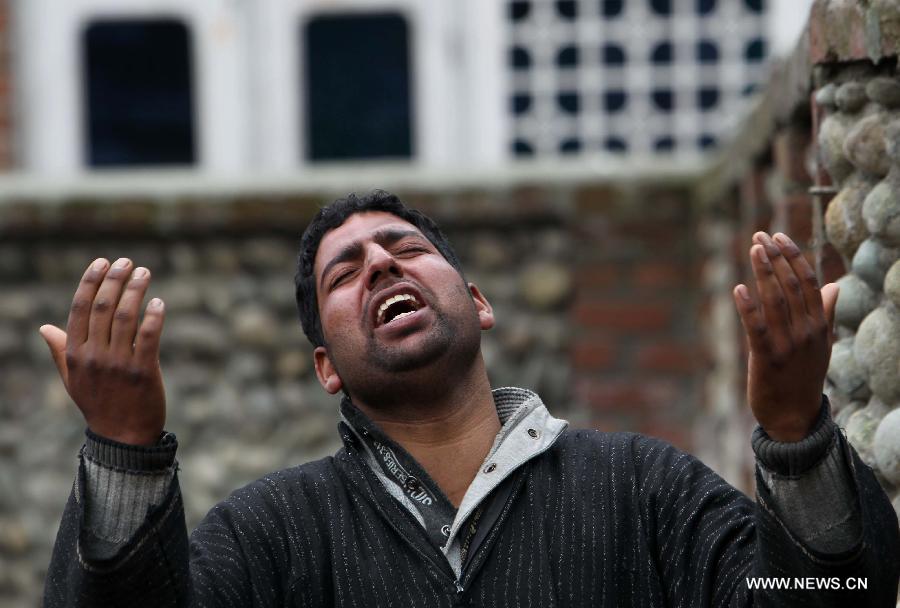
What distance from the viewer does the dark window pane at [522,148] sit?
7.30 m

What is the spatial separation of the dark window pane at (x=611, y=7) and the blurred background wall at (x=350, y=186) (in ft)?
0.03

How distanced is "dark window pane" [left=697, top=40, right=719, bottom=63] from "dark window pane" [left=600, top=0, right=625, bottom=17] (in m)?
0.37

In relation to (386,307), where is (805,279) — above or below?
above

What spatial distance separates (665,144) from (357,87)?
53.2 inches

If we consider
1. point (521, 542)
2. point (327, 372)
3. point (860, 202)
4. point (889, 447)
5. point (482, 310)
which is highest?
point (860, 202)

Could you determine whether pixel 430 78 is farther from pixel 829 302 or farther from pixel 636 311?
pixel 829 302

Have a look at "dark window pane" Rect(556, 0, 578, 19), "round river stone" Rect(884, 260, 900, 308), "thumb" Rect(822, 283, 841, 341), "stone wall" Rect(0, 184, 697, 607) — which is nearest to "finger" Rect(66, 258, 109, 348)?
"thumb" Rect(822, 283, 841, 341)

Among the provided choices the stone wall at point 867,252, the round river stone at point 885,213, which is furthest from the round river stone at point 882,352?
the round river stone at point 885,213

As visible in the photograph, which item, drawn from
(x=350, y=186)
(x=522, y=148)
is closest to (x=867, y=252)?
(x=350, y=186)

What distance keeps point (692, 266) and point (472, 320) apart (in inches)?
148

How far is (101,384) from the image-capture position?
262cm

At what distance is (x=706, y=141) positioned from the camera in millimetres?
7305

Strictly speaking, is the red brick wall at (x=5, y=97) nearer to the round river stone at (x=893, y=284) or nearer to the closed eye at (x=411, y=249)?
the closed eye at (x=411, y=249)

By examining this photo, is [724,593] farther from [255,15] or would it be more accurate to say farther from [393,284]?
[255,15]
